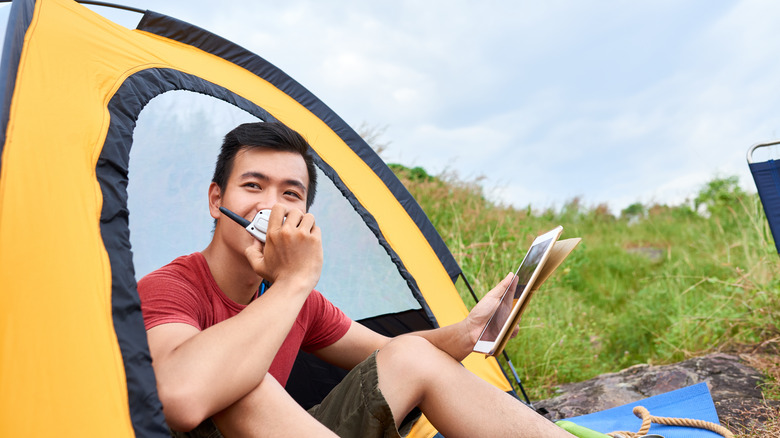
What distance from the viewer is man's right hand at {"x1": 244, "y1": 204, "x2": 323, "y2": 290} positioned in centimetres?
114

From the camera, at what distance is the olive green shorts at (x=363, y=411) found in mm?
1263

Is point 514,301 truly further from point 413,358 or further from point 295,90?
point 295,90

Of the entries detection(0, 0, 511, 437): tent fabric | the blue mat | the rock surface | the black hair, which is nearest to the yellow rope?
the blue mat

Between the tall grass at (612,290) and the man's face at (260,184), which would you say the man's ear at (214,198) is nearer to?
the man's face at (260,184)

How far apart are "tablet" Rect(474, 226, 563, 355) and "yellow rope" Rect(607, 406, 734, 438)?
71 centimetres

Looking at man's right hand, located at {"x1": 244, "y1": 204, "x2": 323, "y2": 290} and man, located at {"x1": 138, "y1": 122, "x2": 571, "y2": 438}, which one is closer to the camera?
man, located at {"x1": 138, "y1": 122, "x2": 571, "y2": 438}

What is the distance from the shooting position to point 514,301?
4.23ft

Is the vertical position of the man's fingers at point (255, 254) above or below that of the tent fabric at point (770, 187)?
above

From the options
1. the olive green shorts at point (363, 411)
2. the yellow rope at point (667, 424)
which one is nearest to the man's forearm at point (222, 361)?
the olive green shorts at point (363, 411)

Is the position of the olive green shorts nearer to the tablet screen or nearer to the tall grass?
the tablet screen

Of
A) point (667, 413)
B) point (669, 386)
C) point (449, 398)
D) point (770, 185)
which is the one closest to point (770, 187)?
point (770, 185)

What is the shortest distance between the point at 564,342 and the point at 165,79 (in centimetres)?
248

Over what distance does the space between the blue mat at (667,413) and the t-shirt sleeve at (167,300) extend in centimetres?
148

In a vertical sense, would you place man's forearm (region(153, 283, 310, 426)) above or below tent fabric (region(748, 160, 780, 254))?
above
